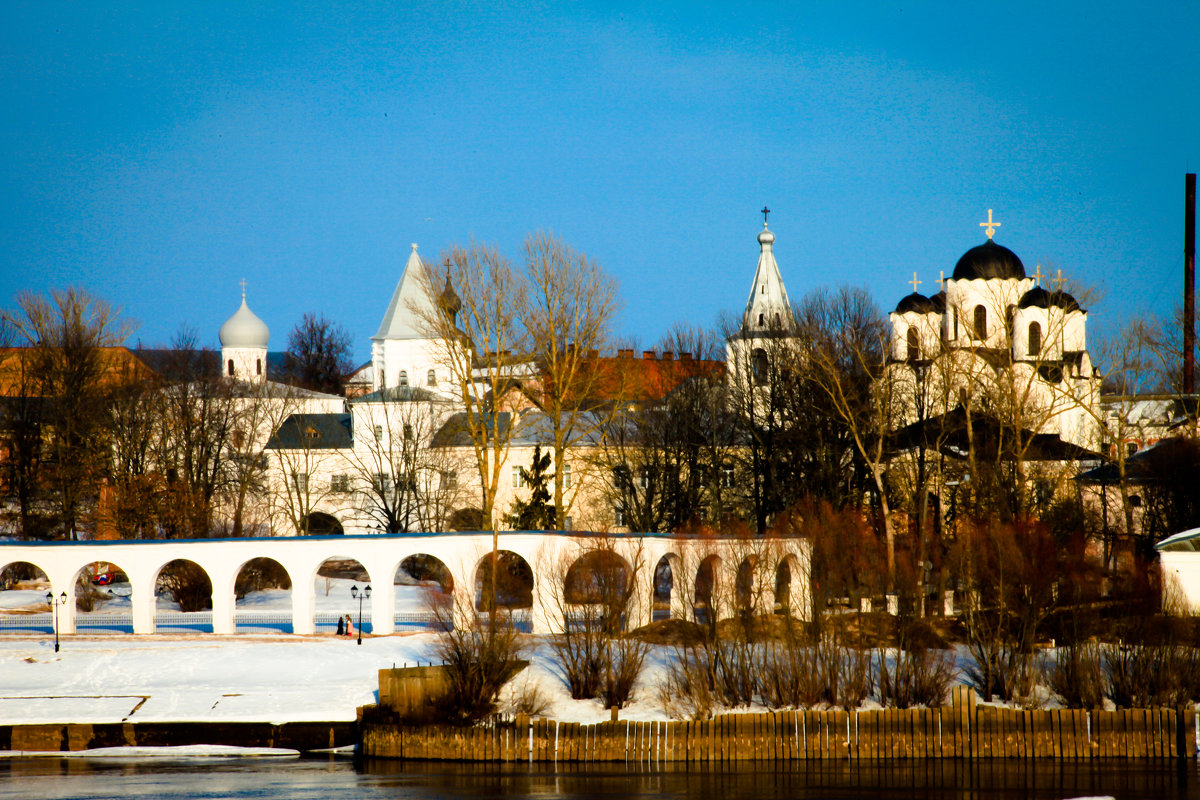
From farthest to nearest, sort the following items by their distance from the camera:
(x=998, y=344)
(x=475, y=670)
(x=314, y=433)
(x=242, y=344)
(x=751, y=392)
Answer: (x=242, y=344) < (x=314, y=433) < (x=751, y=392) < (x=998, y=344) < (x=475, y=670)

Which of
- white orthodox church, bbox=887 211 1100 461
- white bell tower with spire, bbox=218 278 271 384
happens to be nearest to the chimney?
white orthodox church, bbox=887 211 1100 461

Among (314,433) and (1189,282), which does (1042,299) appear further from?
(314,433)

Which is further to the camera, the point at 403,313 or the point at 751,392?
the point at 403,313

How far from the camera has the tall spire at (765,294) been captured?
188ft

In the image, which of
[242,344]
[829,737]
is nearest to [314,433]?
[242,344]

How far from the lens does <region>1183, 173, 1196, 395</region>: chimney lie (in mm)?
49312

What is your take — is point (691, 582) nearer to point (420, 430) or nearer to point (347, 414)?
point (420, 430)

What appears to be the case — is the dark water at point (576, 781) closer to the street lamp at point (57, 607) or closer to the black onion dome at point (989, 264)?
the street lamp at point (57, 607)

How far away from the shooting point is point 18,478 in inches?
2068

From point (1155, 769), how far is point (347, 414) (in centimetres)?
5222

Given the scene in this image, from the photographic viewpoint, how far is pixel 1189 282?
53.2m

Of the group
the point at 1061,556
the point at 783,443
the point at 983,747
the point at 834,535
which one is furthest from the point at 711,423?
the point at 983,747

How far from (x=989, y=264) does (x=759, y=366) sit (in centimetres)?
958

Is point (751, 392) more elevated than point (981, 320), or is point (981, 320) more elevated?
point (981, 320)
